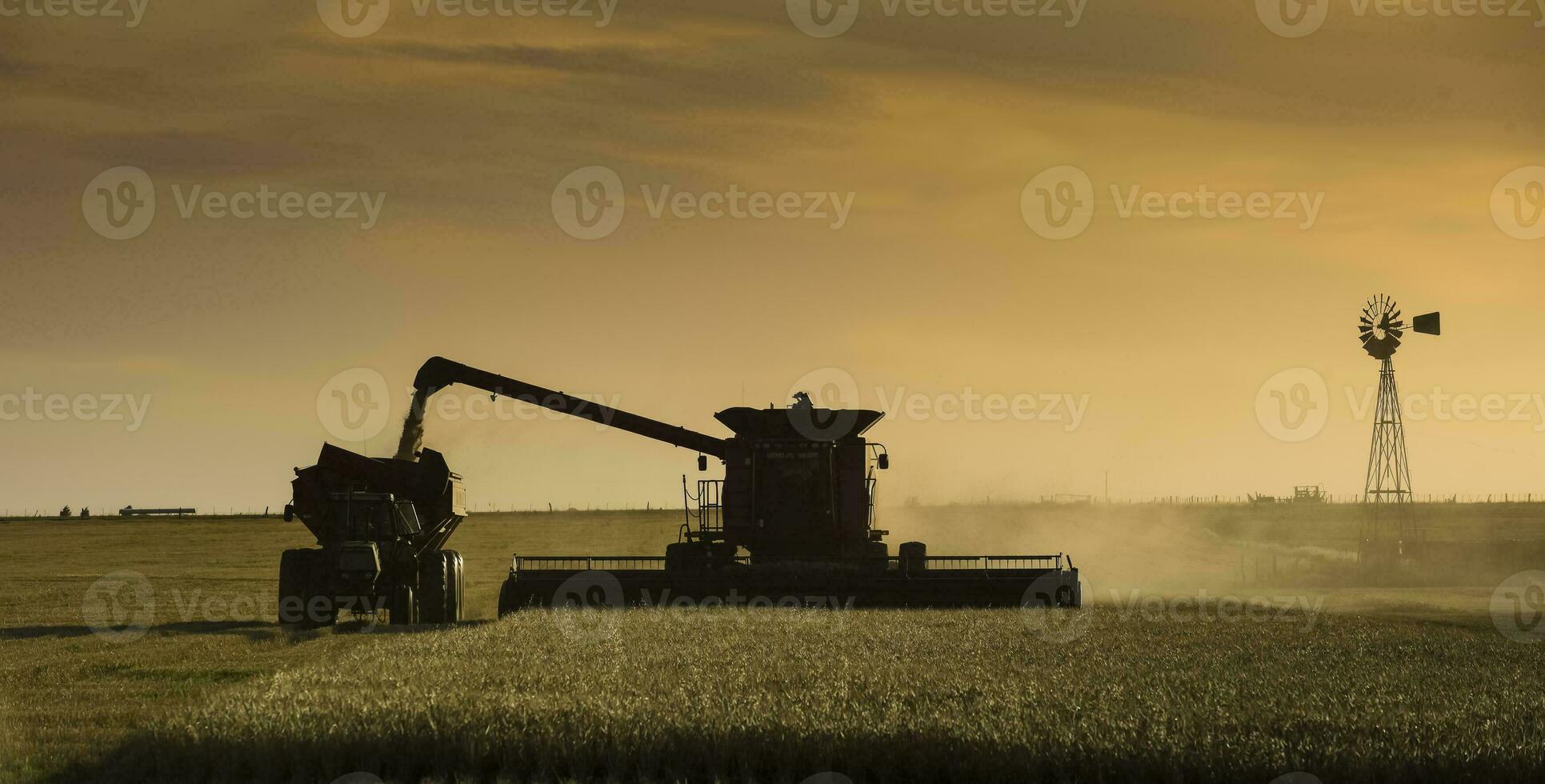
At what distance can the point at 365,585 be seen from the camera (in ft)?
89.7

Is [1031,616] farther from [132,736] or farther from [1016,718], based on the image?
[132,736]

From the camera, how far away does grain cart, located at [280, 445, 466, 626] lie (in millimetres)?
27484

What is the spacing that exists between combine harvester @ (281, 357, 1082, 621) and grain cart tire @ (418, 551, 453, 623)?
0.05 metres

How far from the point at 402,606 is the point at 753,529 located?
7.66 meters

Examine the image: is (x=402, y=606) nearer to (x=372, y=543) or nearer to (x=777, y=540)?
(x=372, y=543)

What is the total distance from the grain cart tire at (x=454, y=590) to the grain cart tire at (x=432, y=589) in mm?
119

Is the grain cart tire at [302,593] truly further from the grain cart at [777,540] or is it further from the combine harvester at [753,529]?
the grain cart at [777,540]

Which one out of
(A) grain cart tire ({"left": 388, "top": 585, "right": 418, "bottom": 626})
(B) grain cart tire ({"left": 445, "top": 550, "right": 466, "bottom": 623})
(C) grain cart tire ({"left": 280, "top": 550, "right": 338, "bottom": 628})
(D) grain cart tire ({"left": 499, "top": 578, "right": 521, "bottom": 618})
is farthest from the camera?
(B) grain cart tire ({"left": 445, "top": 550, "right": 466, "bottom": 623})

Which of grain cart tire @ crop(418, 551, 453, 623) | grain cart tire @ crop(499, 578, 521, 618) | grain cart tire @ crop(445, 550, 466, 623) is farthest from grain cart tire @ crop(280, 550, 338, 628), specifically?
grain cart tire @ crop(499, 578, 521, 618)

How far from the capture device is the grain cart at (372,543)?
2748cm

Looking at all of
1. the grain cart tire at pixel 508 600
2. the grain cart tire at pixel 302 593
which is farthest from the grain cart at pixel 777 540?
the grain cart tire at pixel 302 593

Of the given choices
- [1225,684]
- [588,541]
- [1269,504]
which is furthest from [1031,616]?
[1269,504]

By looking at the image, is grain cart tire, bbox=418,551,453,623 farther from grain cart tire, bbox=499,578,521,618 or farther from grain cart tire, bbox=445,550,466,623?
grain cart tire, bbox=499,578,521,618

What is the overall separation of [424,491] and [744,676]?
1692cm
